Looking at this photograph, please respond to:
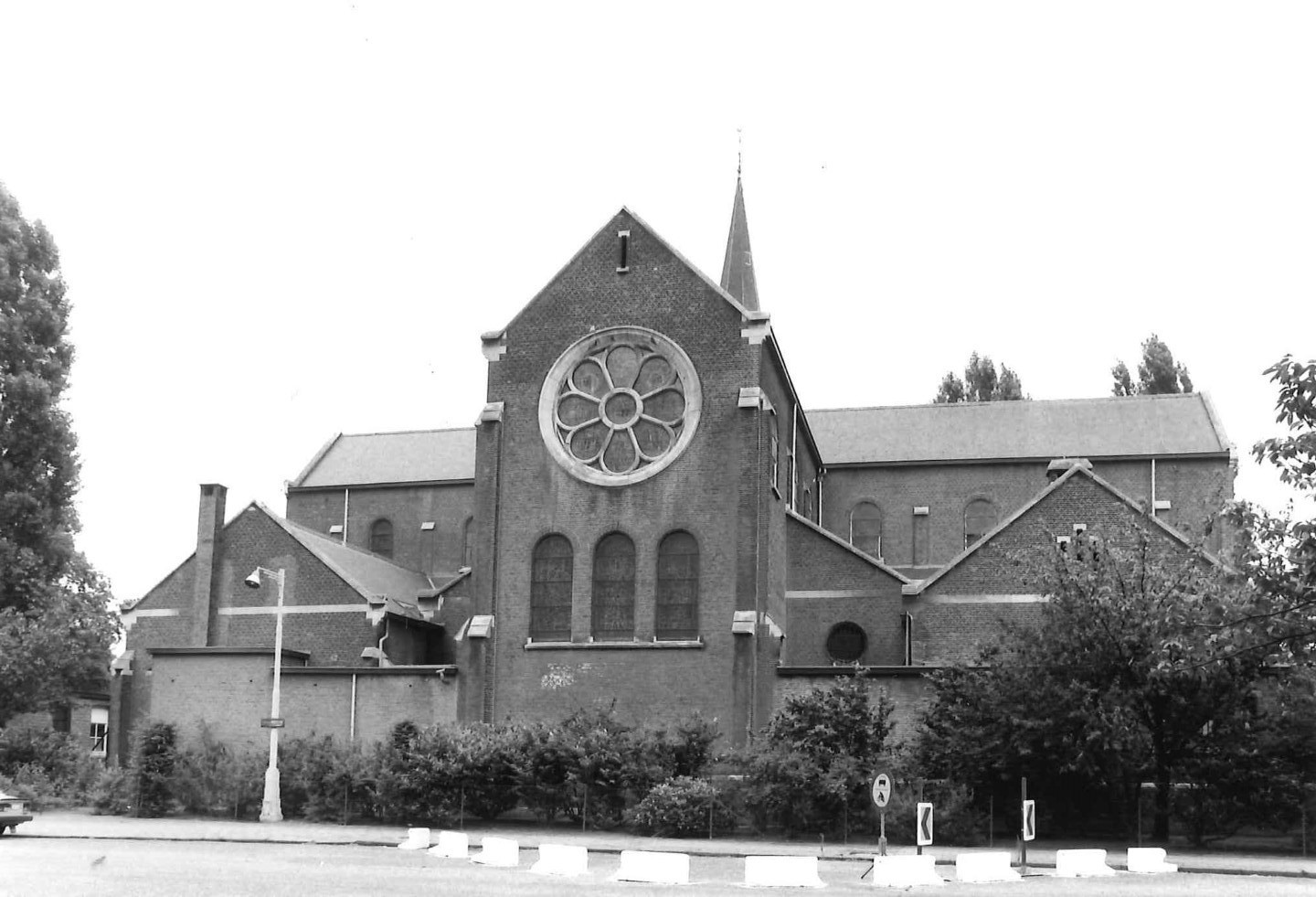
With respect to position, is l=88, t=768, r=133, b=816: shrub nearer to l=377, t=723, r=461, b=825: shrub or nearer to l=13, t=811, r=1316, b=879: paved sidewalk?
l=13, t=811, r=1316, b=879: paved sidewalk

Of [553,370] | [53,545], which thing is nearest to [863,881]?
[553,370]

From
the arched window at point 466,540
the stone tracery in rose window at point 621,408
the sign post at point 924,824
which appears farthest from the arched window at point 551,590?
the sign post at point 924,824

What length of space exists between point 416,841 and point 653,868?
786 centimetres

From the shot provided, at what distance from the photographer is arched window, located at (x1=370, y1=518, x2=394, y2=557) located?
56.2m

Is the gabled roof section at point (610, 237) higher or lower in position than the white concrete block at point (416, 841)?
higher

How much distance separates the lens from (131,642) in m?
47.5

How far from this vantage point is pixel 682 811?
31.8 metres

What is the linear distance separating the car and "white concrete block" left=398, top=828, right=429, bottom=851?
8652 millimetres

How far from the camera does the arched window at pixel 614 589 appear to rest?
4028cm

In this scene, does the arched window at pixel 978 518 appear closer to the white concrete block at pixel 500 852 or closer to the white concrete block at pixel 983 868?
the white concrete block at pixel 983 868

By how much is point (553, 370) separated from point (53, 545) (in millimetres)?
20456

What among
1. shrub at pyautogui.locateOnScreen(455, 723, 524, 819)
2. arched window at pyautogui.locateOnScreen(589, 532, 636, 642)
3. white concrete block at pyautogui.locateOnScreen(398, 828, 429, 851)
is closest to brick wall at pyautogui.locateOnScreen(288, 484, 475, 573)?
arched window at pyautogui.locateOnScreen(589, 532, 636, 642)

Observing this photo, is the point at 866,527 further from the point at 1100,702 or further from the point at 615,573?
the point at 1100,702

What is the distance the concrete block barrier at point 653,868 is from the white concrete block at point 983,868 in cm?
437
